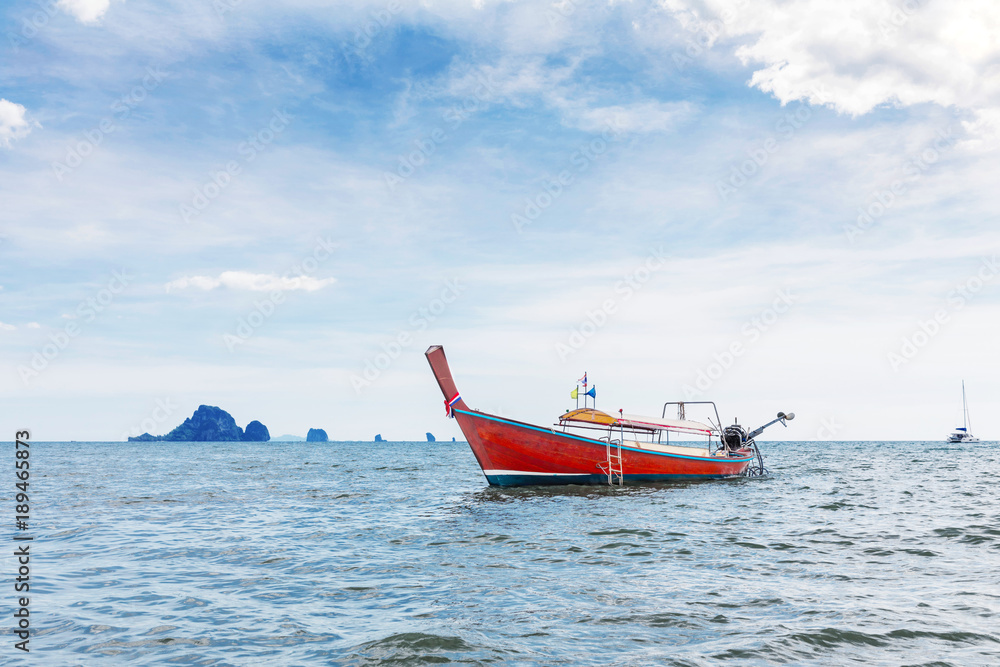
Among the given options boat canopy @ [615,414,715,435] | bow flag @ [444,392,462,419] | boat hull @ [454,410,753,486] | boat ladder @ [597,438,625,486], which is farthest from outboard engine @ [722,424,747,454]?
bow flag @ [444,392,462,419]

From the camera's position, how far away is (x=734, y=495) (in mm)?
25188

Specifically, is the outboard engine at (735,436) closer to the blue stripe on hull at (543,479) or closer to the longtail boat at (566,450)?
the longtail boat at (566,450)

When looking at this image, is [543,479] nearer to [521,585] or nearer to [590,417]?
[590,417]

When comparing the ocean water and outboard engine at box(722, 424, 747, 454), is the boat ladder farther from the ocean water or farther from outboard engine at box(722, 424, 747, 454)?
outboard engine at box(722, 424, 747, 454)

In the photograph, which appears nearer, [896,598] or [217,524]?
[896,598]

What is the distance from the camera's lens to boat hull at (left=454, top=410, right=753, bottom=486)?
2441 centimetres

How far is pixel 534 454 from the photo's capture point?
24688mm

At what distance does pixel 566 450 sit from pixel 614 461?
2418mm

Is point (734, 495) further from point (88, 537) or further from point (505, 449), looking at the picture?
point (88, 537)

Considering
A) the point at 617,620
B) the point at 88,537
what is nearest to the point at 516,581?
the point at 617,620

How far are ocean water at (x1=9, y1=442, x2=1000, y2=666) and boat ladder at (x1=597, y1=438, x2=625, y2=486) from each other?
4.45 m

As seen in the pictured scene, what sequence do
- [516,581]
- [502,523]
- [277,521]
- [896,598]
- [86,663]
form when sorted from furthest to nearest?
1. [277,521]
2. [502,523]
3. [516,581]
4. [896,598]
5. [86,663]

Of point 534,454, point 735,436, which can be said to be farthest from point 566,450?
point 735,436

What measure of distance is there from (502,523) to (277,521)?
6696 millimetres
